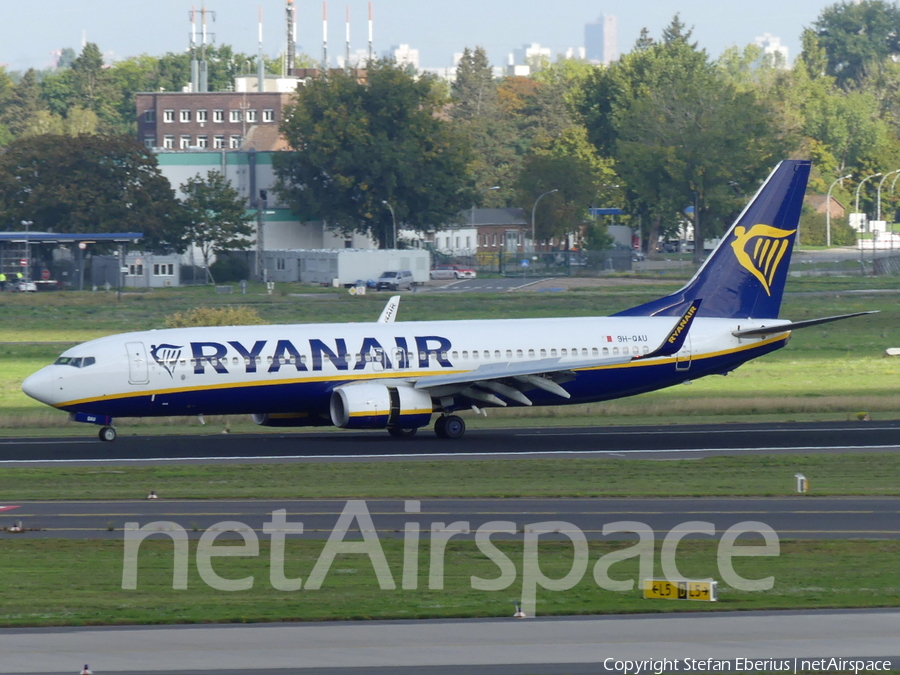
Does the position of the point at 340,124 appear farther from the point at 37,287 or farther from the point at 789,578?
the point at 789,578

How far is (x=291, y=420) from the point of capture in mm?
42406

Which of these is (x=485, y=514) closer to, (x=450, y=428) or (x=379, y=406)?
(x=379, y=406)

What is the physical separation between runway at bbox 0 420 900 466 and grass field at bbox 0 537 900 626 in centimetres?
1342

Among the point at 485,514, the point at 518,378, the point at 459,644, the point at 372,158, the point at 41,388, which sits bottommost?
the point at 485,514

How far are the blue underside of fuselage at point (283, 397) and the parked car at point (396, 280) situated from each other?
3227 inches

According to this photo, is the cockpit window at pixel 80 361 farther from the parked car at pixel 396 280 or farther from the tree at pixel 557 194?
the tree at pixel 557 194

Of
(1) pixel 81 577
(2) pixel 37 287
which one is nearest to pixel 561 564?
(1) pixel 81 577

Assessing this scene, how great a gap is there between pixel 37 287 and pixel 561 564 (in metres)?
106

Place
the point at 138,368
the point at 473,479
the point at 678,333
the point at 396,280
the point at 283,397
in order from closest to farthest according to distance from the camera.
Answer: the point at 473,479
the point at 138,368
the point at 283,397
the point at 678,333
the point at 396,280

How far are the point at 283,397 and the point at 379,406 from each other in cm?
327

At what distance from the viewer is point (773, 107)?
196750mm

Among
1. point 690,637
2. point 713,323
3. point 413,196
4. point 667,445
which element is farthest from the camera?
point 413,196

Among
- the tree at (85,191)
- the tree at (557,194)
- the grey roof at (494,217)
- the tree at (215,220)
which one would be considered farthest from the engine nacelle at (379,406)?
the grey roof at (494,217)

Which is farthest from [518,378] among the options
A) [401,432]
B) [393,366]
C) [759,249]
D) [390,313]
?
[759,249]
